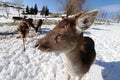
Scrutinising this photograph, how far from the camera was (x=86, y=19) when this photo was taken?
323cm

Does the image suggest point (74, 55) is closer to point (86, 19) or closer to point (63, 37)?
point (63, 37)

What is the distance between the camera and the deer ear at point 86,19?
124 inches

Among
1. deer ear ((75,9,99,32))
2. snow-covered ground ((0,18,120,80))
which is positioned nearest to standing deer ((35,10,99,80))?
deer ear ((75,9,99,32))

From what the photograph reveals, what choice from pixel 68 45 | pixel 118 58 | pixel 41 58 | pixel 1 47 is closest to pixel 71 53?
pixel 68 45

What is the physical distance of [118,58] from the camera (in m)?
8.02

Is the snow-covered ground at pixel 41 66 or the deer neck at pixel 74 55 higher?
the deer neck at pixel 74 55

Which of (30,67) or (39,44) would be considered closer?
(39,44)

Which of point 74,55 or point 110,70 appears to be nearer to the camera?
point 74,55

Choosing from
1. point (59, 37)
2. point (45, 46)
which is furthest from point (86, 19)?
point (45, 46)

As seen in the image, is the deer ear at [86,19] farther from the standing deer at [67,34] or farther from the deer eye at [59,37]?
the deer eye at [59,37]

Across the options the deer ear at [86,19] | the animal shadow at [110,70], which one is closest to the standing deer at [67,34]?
the deer ear at [86,19]

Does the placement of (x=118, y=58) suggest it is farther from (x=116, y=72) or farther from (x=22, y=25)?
(x=22, y=25)

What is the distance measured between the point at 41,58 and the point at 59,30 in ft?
13.6

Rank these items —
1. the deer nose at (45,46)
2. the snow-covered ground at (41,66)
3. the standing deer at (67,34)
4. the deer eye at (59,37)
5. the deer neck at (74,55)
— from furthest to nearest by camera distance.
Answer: the snow-covered ground at (41,66)
the deer neck at (74,55)
the deer eye at (59,37)
the deer nose at (45,46)
the standing deer at (67,34)
